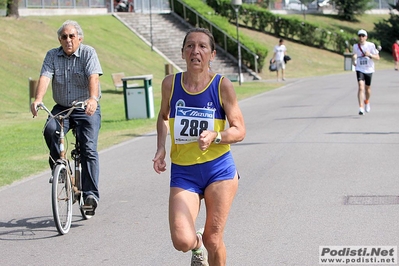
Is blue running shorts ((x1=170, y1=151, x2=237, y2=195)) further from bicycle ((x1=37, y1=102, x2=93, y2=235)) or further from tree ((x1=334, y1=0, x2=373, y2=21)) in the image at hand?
tree ((x1=334, y1=0, x2=373, y2=21))

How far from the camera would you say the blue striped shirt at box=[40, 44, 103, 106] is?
837 centimetres

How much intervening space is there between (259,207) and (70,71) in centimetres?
244

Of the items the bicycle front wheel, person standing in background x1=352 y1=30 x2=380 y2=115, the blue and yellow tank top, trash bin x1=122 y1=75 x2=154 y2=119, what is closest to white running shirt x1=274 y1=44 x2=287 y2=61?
trash bin x1=122 y1=75 x2=154 y2=119

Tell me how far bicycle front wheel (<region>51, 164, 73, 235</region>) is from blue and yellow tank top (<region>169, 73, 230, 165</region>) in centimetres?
246

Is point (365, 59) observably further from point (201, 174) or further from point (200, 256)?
point (200, 256)

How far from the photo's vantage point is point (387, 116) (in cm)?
1867

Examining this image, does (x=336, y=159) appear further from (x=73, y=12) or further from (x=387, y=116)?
(x=73, y=12)

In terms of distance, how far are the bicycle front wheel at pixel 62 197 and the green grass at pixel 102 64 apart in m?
3.45

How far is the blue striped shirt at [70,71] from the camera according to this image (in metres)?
8.37

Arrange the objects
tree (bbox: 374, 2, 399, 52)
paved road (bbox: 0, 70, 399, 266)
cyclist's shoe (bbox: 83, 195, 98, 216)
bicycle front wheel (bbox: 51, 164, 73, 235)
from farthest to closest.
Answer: tree (bbox: 374, 2, 399, 52) < cyclist's shoe (bbox: 83, 195, 98, 216) < bicycle front wheel (bbox: 51, 164, 73, 235) < paved road (bbox: 0, 70, 399, 266)

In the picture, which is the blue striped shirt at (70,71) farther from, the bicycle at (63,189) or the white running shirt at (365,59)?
the white running shirt at (365,59)

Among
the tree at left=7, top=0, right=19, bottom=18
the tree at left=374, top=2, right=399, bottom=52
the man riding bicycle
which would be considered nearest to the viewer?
the man riding bicycle

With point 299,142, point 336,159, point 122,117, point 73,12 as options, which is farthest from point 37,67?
point 336,159

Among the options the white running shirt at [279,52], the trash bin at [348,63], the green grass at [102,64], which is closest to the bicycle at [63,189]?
the green grass at [102,64]
